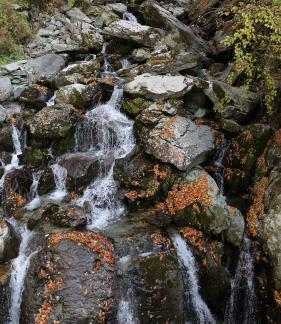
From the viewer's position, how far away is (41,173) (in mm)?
11508

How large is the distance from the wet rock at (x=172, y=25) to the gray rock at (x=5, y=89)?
737 centimetres

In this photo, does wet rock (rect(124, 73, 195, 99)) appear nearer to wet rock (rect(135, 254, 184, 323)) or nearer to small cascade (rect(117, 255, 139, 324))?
wet rock (rect(135, 254, 184, 323))

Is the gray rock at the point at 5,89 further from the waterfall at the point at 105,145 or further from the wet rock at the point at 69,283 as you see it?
the wet rock at the point at 69,283

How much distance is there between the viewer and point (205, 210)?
388 inches

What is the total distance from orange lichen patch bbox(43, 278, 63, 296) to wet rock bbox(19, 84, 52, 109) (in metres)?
7.47

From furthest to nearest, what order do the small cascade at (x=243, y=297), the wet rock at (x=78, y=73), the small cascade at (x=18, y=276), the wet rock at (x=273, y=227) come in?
the wet rock at (x=78, y=73), the small cascade at (x=243, y=297), the wet rock at (x=273, y=227), the small cascade at (x=18, y=276)

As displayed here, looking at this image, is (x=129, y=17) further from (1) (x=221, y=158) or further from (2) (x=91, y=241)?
(2) (x=91, y=241)

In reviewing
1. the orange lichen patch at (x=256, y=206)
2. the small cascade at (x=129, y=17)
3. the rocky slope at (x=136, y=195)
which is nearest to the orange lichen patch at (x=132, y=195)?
the rocky slope at (x=136, y=195)

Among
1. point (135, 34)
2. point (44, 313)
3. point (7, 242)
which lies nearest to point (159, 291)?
point (44, 313)

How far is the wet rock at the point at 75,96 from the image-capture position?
13.2 meters

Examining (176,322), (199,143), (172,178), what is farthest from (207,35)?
(176,322)

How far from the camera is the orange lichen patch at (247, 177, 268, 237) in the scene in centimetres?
1012

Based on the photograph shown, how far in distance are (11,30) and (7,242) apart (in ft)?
35.7

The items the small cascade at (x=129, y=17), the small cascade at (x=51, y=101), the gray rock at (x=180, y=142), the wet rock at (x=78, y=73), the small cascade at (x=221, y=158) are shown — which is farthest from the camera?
the small cascade at (x=129, y=17)
